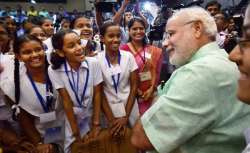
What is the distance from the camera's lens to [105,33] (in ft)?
9.02

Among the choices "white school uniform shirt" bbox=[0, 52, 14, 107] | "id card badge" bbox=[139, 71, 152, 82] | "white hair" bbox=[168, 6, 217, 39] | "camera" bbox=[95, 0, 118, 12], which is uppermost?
"camera" bbox=[95, 0, 118, 12]

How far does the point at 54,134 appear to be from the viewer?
2.28 metres

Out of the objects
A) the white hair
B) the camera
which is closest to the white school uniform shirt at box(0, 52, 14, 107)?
the white hair

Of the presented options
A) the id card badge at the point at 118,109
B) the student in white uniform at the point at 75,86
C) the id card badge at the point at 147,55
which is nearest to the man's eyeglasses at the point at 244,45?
the student in white uniform at the point at 75,86

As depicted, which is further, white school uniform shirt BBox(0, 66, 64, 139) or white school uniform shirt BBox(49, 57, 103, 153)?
white school uniform shirt BBox(49, 57, 103, 153)

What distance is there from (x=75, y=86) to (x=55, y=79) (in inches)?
5.8

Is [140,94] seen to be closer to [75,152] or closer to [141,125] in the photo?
[75,152]

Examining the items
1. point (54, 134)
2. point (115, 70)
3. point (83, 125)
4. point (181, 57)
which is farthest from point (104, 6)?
point (181, 57)

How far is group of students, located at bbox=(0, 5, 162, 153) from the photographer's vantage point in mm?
2154

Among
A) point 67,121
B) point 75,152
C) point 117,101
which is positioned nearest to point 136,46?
point 117,101

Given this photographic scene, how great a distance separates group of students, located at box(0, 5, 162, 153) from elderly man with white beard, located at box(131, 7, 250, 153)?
2.99 feet

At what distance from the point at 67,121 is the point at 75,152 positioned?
34 cm

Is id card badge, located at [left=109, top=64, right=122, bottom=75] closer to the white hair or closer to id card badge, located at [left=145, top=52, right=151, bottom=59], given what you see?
id card badge, located at [left=145, top=52, right=151, bottom=59]

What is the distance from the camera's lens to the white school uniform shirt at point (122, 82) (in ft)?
8.44
